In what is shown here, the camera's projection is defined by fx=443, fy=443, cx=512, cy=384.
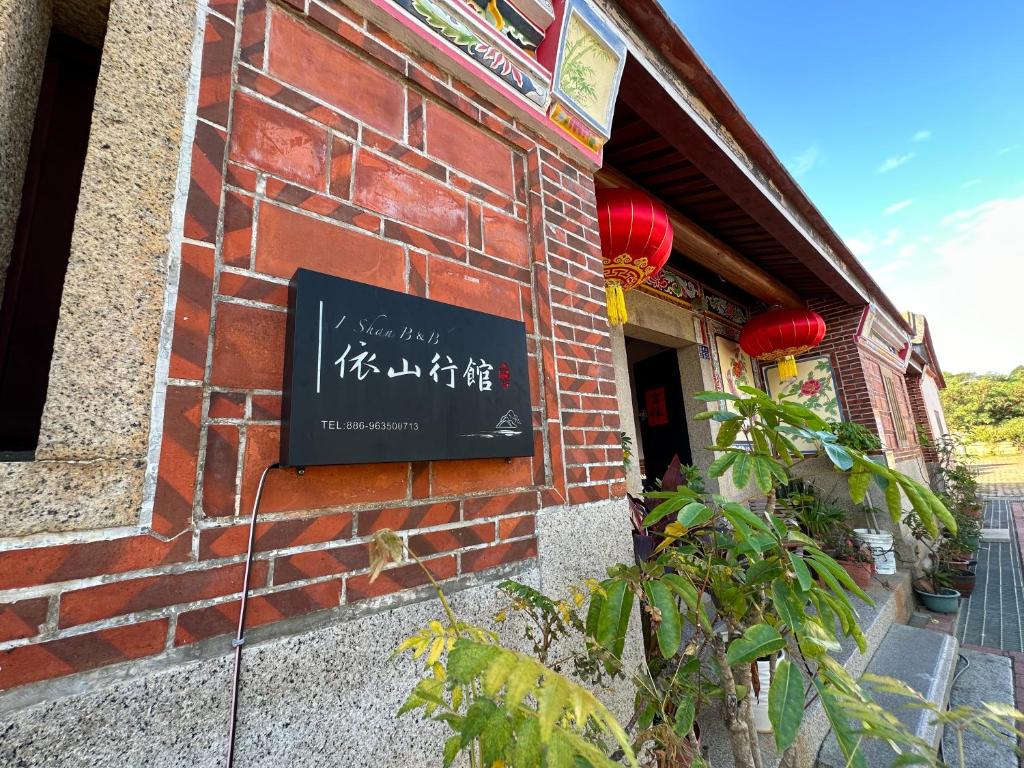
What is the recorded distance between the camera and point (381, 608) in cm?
107

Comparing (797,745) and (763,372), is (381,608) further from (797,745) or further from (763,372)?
(763,372)

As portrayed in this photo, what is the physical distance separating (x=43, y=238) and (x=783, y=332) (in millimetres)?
5374

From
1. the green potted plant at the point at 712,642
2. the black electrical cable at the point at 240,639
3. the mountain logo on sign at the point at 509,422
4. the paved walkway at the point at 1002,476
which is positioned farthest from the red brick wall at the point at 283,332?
the paved walkway at the point at 1002,476

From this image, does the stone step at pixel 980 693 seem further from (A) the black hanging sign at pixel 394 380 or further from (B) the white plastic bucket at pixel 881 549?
(A) the black hanging sign at pixel 394 380

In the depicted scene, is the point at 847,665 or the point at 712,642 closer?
the point at 712,642

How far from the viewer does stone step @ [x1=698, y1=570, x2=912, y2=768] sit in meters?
1.85

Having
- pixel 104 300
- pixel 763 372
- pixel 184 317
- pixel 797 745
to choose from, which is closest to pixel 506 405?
pixel 184 317

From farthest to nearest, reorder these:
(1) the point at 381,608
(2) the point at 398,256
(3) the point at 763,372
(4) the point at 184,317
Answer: (3) the point at 763,372 < (2) the point at 398,256 < (1) the point at 381,608 < (4) the point at 184,317

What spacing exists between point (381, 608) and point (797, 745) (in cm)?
114

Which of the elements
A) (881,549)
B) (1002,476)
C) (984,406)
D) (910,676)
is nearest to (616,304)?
(910,676)

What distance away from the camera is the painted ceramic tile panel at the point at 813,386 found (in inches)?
216

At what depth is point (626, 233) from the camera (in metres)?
2.51

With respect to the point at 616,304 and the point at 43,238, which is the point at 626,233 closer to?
the point at 616,304

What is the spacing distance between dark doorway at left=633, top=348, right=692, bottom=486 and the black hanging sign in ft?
12.6
